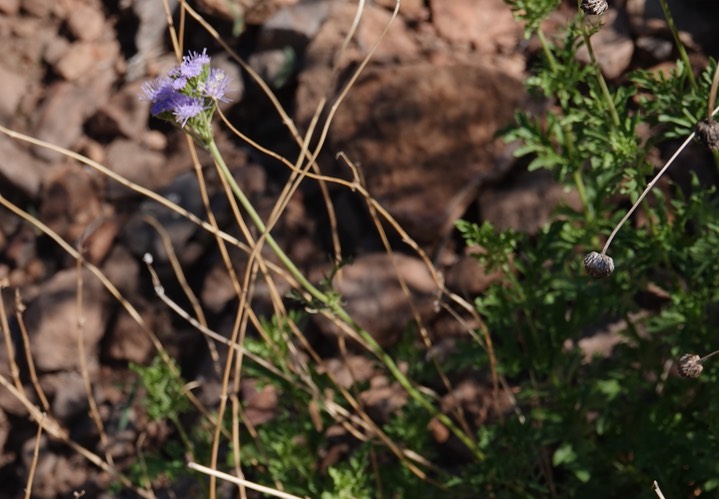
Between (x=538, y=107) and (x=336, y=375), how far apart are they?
1354mm

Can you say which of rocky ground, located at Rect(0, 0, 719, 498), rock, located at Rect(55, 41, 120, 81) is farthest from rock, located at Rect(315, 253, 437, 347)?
rock, located at Rect(55, 41, 120, 81)

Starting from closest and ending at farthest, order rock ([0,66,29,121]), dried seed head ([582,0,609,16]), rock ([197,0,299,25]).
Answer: dried seed head ([582,0,609,16]), rock ([197,0,299,25]), rock ([0,66,29,121])

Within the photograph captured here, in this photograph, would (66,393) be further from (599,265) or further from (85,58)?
(599,265)

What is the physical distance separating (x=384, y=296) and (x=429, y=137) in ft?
2.27

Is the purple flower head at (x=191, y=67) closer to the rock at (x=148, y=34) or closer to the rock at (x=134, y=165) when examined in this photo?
the rock at (x=134, y=165)

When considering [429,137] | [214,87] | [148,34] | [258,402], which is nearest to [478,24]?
[429,137]

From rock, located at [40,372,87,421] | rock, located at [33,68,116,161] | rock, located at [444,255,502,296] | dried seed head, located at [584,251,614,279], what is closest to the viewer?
dried seed head, located at [584,251,614,279]

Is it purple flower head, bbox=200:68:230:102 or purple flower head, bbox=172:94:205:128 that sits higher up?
purple flower head, bbox=200:68:230:102

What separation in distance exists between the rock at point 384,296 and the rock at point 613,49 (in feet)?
3.60

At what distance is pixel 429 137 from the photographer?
4090 mm

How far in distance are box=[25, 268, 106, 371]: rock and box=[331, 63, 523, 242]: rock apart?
1296 millimetres

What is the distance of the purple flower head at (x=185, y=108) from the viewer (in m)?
2.13

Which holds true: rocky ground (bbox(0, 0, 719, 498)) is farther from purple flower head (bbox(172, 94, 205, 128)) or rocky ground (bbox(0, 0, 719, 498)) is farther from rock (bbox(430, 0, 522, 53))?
purple flower head (bbox(172, 94, 205, 128))

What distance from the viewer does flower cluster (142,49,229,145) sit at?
7.08 ft
